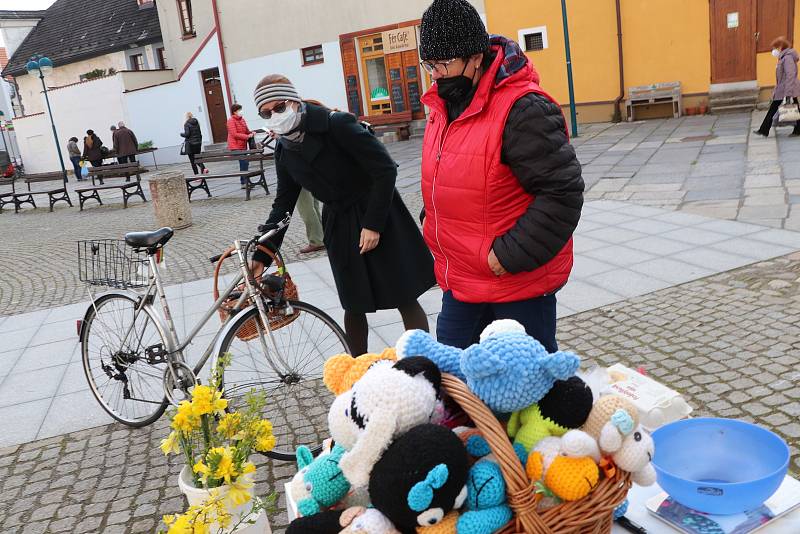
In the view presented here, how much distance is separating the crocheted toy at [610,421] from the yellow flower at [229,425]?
1.26m

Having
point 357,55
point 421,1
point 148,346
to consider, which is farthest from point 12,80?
point 148,346

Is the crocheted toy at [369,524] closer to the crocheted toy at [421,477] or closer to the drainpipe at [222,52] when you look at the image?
the crocheted toy at [421,477]

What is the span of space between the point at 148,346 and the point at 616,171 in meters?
8.47

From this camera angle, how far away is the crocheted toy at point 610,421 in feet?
4.70

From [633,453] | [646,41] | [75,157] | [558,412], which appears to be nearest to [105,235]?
[558,412]

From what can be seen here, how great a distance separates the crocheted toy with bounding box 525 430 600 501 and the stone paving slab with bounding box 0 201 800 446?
3343mm

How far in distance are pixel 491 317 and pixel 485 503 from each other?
4.36ft

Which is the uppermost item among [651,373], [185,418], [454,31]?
[454,31]

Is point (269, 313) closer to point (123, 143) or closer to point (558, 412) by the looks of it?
point (558, 412)

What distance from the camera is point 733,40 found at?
1536cm

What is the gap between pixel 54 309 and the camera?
272 inches

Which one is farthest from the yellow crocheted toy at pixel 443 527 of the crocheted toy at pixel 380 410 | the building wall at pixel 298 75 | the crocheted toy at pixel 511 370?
the building wall at pixel 298 75

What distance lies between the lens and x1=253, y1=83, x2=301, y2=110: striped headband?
3.28 m

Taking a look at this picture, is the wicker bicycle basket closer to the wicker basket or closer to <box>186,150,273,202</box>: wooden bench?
the wicker basket
